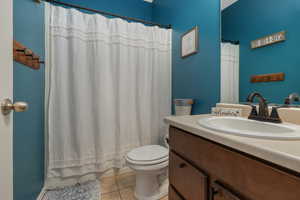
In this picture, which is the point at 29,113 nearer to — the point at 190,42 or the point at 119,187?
the point at 119,187

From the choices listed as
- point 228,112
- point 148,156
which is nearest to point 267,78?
point 228,112

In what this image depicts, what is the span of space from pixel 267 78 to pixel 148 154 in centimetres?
108

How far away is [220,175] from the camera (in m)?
0.48

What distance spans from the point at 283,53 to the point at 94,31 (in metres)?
1.63

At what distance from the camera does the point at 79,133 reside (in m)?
1.42

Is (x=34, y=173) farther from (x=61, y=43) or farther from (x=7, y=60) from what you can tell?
(x=61, y=43)

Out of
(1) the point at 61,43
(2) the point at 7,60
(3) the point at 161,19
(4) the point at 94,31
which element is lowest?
(2) the point at 7,60

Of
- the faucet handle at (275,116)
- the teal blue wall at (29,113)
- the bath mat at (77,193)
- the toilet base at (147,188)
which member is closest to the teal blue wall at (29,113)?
the teal blue wall at (29,113)

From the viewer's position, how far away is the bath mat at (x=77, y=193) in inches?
48.9

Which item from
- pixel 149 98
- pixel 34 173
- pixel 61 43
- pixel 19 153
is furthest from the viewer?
pixel 149 98

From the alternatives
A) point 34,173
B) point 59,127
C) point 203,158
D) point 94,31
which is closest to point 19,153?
point 34,173

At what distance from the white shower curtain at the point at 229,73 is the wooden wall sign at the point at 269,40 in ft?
0.37

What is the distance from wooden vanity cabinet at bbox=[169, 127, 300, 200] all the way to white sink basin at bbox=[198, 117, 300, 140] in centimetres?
8

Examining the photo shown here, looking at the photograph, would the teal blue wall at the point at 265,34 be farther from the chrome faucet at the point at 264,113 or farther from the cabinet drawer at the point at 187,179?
the cabinet drawer at the point at 187,179
